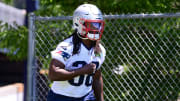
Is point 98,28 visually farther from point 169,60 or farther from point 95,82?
point 169,60

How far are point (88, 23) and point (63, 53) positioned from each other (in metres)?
0.36

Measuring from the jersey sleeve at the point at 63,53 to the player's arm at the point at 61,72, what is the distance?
0.04 meters

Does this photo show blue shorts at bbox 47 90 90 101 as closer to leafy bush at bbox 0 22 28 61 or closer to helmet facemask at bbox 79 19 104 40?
helmet facemask at bbox 79 19 104 40

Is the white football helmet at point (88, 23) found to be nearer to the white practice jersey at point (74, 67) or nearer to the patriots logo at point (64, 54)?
the white practice jersey at point (74, 67)

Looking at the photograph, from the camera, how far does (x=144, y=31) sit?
142 inches

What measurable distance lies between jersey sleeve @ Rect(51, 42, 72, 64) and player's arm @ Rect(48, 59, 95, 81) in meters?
0.04

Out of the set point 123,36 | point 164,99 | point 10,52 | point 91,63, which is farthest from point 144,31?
point 10,52

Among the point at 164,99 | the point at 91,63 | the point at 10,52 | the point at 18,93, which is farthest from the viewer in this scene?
the point at 18,93

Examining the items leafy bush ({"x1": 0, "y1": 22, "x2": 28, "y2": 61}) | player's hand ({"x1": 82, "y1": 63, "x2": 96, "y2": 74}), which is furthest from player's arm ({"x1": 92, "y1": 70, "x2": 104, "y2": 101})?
leafy bush ({"x1": 0, "y1": 22, "x2": 28, "y2": 61})

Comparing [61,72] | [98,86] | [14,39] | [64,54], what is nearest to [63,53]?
[64,54]

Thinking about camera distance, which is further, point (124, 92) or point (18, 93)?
point (18, 93)

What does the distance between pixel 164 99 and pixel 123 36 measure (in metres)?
0.98

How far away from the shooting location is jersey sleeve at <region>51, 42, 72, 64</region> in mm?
2539

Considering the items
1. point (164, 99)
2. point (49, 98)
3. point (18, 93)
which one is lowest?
point (18, 93)
